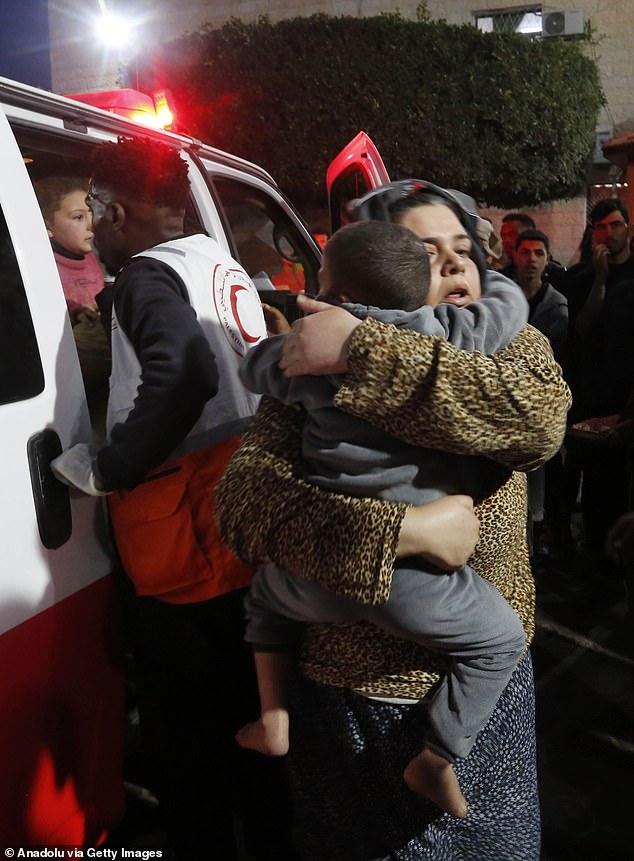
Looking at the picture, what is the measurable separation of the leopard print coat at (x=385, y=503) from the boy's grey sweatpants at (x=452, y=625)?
0.06 m

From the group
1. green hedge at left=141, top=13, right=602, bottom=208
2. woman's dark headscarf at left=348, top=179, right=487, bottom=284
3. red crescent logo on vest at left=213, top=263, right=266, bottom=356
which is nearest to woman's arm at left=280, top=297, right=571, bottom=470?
woman's dark headscarf at left=348, top=179, right=487, bottom=284

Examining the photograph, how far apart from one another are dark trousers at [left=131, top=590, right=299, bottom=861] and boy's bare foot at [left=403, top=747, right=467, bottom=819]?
2.07 ft

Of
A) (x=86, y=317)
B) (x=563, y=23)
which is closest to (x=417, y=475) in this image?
(x=86, y=317)

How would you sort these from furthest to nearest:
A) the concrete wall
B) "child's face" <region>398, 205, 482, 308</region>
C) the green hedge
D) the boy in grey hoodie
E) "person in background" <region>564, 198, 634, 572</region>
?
the concrete wall
the green hedge
"person in background" <region>564, 198, 634, 572</region>
"child's face" <region>398, 205, 482, 308</region>
the boy in grey hoodie

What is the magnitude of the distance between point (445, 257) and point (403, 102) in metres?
12.8

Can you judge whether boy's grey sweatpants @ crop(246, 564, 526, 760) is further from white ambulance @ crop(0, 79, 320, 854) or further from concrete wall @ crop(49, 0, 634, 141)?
concrete wall @ crop(49, 0, 634, 141)

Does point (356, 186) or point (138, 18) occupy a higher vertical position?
point (138, 18)

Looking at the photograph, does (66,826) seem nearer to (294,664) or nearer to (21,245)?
(294,664)

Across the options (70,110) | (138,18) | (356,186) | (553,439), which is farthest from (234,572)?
(138,18)

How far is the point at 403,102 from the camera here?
1331cm

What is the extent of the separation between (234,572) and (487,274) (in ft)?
2.91

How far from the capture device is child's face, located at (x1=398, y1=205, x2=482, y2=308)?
1572mm

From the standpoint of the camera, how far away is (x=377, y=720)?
159cm

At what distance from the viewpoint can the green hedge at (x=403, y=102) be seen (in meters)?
13.3
